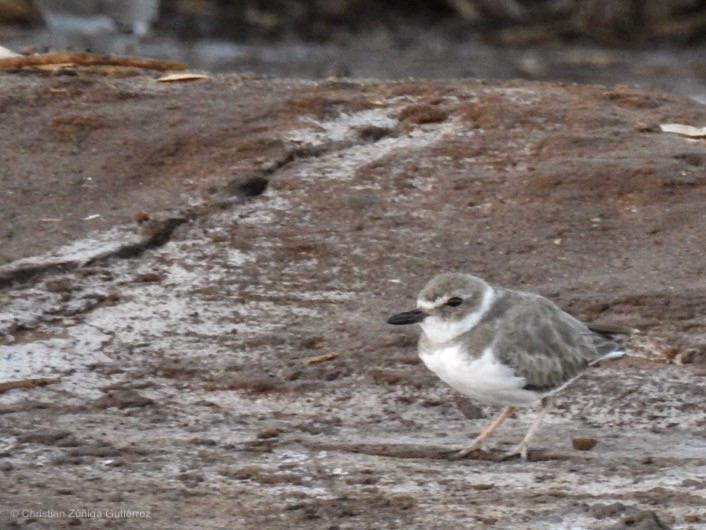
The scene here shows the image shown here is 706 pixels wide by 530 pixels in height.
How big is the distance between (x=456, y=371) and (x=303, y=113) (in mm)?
2870

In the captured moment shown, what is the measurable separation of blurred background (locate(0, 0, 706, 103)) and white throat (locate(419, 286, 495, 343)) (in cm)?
936

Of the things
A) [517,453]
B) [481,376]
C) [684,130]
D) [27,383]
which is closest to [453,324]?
[481,376]

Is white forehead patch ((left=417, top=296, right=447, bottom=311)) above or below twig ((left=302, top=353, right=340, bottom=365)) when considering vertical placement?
above

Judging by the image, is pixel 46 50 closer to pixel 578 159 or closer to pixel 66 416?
pixel 578 159

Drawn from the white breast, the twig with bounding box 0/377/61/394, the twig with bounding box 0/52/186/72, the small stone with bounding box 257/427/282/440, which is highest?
the twig with bounding box 0/52/186/72

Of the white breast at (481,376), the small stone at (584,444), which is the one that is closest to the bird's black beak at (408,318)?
the white breast at (481,376)

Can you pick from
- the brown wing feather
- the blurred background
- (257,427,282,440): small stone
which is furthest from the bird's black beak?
the blurred background

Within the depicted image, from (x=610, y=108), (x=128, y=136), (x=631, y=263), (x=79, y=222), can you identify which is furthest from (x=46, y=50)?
(x=631, y=263)

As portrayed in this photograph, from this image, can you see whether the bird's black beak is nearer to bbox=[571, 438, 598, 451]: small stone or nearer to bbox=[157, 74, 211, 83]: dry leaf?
bbox=[571, 438, 598, 451]: small stone

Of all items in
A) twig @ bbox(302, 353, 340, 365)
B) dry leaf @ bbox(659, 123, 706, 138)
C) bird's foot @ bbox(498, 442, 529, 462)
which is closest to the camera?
bird's foot @ bbox(498, 442, 529, 462)

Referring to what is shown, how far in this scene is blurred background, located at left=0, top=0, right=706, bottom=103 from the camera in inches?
628

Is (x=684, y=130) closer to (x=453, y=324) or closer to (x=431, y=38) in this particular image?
(x=453, y=324)

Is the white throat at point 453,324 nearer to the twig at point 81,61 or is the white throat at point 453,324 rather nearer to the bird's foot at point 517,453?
the bird's foot at point 517,453

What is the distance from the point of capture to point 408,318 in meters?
5.94
